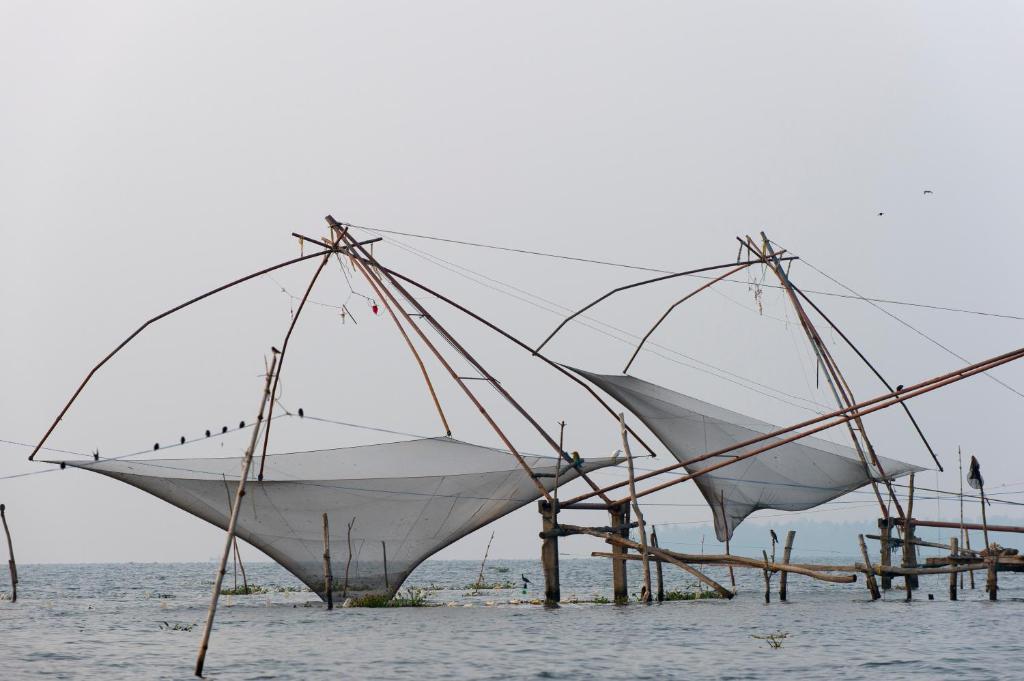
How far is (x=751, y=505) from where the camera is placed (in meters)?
26.4

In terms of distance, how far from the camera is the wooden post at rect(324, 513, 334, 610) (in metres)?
21.9

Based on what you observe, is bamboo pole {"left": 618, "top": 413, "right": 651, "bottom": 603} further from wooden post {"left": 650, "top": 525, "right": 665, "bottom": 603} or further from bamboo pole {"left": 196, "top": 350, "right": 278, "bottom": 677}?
bamboo pole {"left": 196, "top": 350, "right": 278, "bottom": 677}

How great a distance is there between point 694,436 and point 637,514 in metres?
3.33

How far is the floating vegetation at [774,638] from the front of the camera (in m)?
17.8

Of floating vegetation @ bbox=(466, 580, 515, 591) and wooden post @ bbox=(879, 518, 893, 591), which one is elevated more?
wooden post @ bbox=(879, 518, 893, 591)

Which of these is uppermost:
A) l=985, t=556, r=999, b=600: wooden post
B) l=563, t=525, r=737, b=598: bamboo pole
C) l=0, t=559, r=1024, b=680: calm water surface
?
l=563, t=525, r=737, b=598: bamboo pole

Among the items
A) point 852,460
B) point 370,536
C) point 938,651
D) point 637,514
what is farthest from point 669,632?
point 852,460

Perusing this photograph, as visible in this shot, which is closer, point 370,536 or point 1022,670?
point 1022,670

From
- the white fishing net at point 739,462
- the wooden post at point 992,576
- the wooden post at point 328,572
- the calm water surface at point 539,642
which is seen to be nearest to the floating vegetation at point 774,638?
the calm water surface at point 539,642

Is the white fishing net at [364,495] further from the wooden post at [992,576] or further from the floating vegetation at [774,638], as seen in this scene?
the wooden post at [992,576]

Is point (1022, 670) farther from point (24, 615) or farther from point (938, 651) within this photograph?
point (24, 615)

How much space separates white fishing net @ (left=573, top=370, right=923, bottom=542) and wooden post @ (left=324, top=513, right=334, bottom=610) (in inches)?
214

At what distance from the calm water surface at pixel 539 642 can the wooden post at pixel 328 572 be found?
36cm

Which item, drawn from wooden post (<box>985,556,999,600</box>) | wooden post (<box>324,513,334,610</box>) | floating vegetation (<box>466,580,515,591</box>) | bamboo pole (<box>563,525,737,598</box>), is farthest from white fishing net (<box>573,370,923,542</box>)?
floating vegetation (<box>466,580,515,591</box>)
